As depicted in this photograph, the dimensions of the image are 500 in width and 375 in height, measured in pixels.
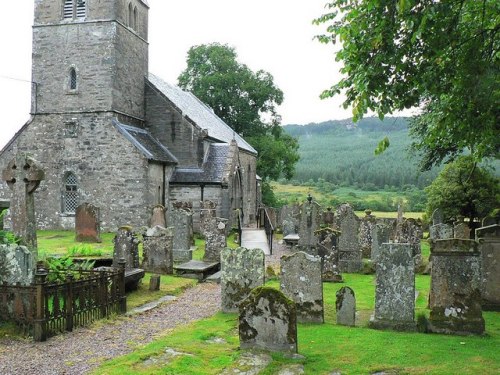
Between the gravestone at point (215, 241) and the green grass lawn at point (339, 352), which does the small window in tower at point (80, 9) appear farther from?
the green grass lawn at point (339, 352)

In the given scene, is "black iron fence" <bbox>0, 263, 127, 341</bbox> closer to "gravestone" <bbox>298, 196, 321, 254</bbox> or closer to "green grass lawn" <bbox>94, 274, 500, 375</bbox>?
"green grass lawn" <bbox>94, 274, 500, 375</bbox>

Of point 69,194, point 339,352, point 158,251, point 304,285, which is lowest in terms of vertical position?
point 339,352

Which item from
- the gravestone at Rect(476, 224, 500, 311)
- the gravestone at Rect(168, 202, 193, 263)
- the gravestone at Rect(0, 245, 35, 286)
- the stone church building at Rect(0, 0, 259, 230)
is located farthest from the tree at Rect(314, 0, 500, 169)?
the stone church building at Rect(0, 0, 259, 230)

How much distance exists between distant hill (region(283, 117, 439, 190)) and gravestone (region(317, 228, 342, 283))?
62161 mm

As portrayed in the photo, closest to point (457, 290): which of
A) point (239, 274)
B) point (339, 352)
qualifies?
point (339, 352)

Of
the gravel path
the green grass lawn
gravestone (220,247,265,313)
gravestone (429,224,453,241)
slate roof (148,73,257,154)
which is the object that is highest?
slate roof (148,73,257,154)

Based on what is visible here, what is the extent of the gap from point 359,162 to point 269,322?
139 m

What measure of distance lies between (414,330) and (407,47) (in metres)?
4.90

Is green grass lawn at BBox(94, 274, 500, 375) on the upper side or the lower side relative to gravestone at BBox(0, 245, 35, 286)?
lower

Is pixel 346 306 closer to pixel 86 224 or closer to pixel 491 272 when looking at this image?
pixel 491 272

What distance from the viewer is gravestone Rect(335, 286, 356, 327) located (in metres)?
9.87

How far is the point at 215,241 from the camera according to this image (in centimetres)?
1903

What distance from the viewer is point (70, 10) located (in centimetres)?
2864

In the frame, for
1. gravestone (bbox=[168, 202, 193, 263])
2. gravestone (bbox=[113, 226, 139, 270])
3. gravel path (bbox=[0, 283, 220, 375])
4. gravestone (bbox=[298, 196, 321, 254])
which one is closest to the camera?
gravel path (bbox=[0, 283, 220, 375])
